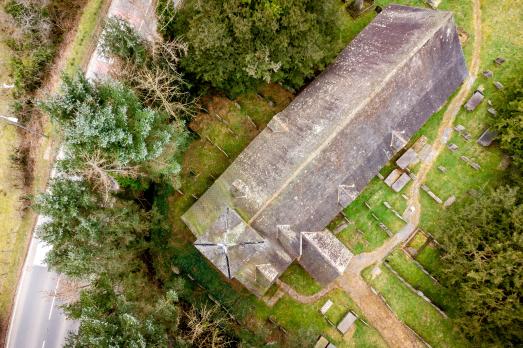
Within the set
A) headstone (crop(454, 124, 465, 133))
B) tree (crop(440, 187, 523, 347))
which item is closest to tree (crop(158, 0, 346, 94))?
headstone (crop(454, 124, 465, 133))

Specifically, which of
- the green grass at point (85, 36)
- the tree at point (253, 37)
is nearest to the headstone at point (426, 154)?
the tree at point (253, 37)

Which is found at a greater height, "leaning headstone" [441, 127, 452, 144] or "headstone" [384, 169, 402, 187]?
"leaning headstone" [441, 127, 452, 144]

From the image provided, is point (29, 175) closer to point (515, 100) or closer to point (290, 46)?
point (290, 46)

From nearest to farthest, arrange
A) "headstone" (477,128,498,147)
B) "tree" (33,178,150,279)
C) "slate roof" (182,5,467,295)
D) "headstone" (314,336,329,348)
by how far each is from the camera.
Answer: "tree" (33,178,150,279) < "slate roof" (182,5,467,295) < "headstone" (314,336,329,348) < "headstone" (477,128,498,147)

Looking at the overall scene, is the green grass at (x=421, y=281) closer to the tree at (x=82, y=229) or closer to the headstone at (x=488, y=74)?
the headstone at (x=488, y=74)

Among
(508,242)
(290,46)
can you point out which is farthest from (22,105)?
(508,242)

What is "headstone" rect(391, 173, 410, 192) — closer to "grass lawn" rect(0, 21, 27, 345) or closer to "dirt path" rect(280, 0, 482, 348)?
"dirt path" rect(280, 0, 482, 348)
